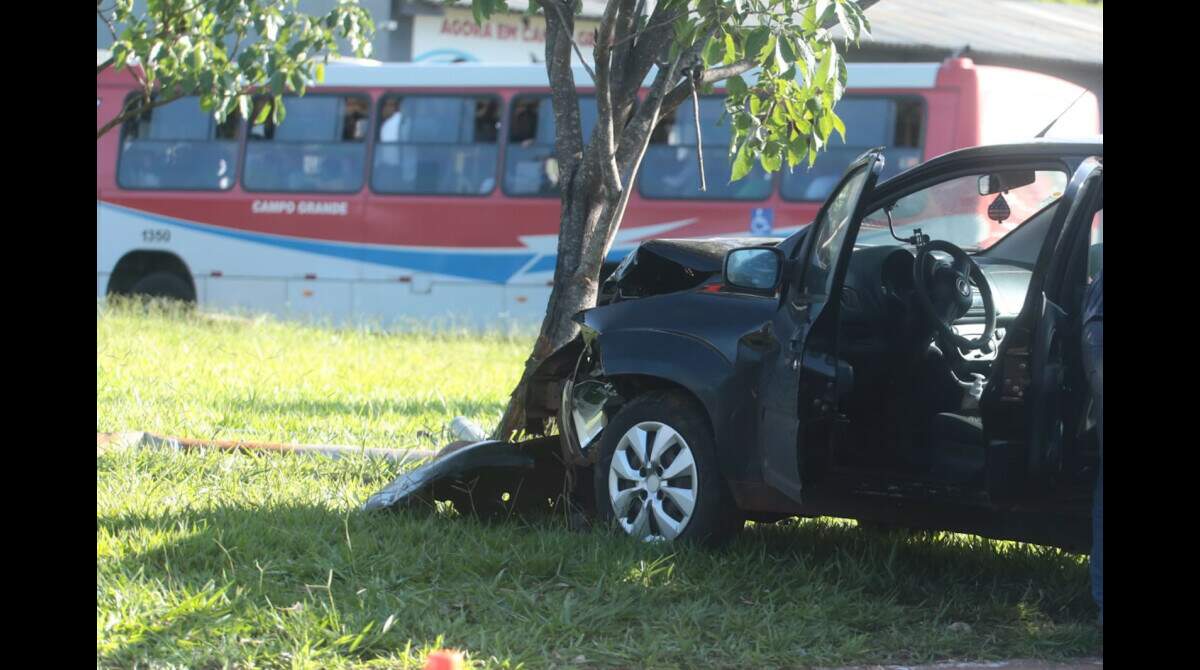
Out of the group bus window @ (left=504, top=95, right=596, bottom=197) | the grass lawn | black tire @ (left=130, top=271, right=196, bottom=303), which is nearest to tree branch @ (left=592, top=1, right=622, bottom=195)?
the grass lawn

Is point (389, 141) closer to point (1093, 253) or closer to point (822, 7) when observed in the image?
point (822, 7)

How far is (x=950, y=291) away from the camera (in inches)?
222

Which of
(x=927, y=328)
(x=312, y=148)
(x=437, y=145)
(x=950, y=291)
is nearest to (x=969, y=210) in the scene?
(x=950, y=291)

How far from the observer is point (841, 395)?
544cm

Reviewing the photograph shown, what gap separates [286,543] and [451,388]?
573 centimetres

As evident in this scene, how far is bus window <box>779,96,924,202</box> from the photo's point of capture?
1575 cm

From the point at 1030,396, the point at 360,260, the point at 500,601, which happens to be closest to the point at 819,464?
the point at 1030,396

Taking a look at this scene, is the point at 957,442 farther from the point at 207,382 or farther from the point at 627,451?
the point at 207,382

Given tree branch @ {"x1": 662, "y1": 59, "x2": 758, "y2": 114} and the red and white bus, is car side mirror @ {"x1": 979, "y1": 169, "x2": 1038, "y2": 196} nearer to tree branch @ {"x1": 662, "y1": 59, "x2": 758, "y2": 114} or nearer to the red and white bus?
tree branch @ {"x1": 662, "y1": 59, "x2": 758, "y2": 114}

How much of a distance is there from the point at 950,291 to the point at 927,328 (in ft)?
0.52

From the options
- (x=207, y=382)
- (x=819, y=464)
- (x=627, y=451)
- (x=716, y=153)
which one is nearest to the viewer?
(x=819, y=464)

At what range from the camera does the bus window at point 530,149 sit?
56.1 feet

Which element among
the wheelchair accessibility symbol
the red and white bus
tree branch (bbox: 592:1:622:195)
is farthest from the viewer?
the red and white bus
